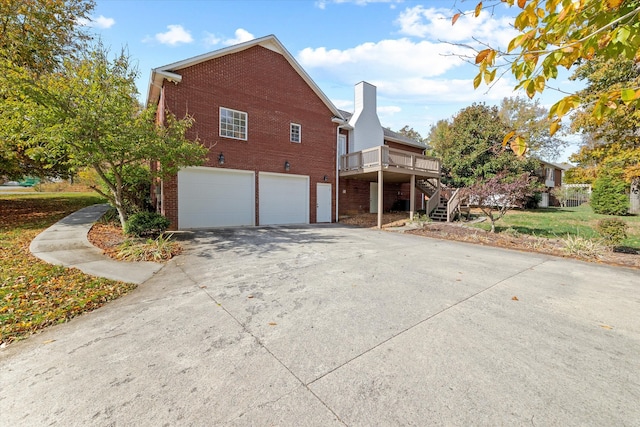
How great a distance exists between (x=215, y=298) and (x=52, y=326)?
182 cm

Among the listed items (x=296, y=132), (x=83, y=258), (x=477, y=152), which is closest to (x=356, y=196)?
(x=296, y=132)

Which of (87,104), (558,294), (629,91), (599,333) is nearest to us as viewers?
(629,91)

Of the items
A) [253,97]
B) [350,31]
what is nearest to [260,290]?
[350,31]

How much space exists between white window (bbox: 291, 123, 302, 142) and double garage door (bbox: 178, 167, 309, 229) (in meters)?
1.85

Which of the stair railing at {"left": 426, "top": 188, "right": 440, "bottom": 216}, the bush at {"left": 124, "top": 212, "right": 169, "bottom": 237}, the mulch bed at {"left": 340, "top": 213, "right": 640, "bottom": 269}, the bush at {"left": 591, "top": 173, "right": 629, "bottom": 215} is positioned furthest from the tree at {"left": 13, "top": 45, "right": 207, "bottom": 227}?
the bush at {"left": 591, "top": 173, "right": 629, "bottom": 215}

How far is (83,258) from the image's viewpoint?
587cm

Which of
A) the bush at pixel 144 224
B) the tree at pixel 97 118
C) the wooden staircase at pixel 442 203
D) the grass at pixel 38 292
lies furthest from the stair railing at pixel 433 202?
the grass at pixel 38 292

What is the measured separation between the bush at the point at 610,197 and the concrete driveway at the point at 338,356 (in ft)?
61.9

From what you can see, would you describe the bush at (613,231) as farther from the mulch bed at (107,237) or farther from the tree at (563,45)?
the mulch bed at (107,237)

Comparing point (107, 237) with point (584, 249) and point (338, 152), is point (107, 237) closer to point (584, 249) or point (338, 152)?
point (338, 152)

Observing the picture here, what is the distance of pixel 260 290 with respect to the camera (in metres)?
4.32

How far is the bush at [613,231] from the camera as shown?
7680mm

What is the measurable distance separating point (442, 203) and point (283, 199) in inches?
383

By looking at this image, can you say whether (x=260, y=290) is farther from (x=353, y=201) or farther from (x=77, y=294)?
(x=353, y=201)
